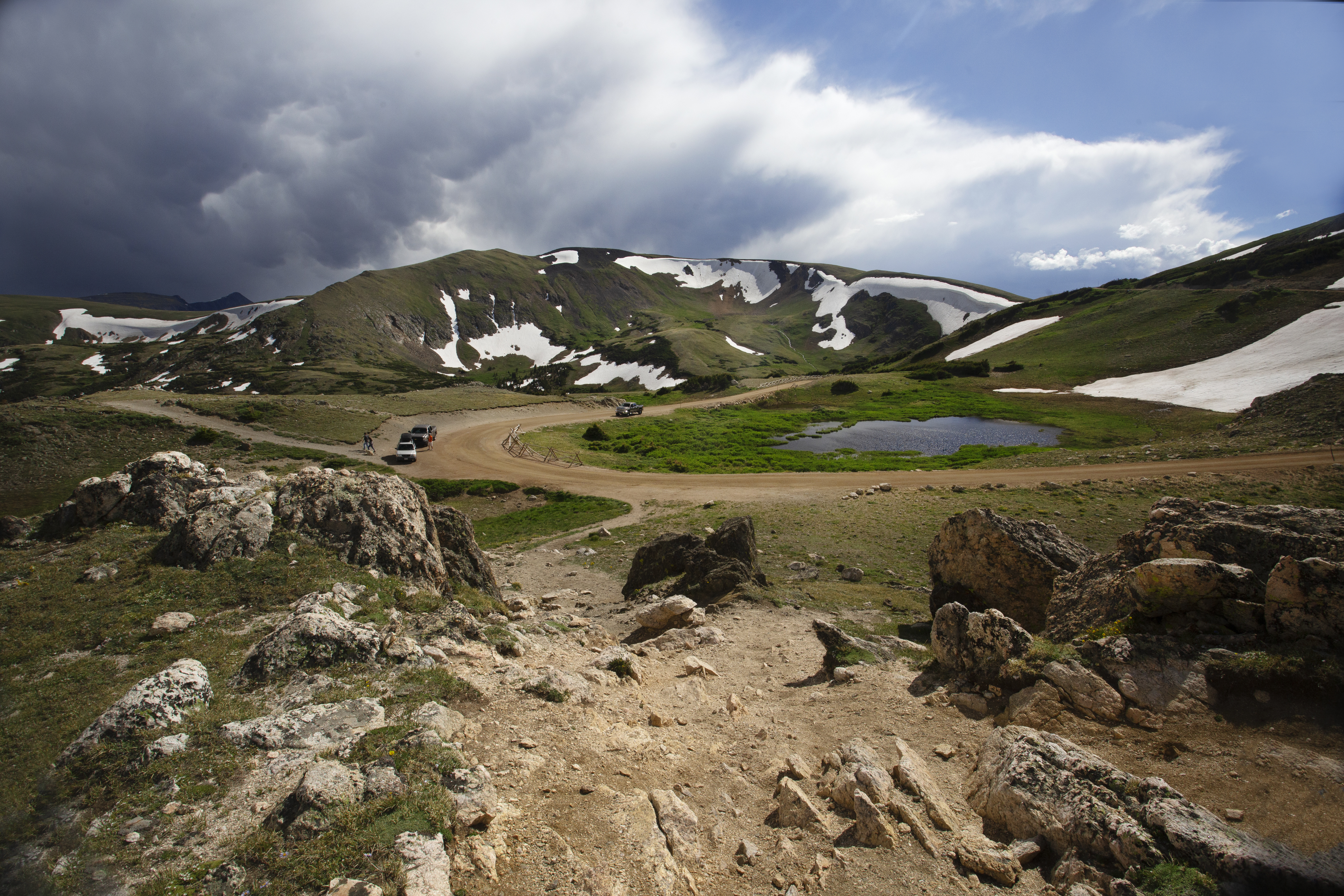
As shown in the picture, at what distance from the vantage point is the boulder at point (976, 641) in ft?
26.6

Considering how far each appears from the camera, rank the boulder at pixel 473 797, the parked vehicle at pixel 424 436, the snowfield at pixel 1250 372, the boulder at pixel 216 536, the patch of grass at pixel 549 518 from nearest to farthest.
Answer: the boulder at pixel 473 797 → the boulder at pixel 216 536 → the patch of grass at pixel 549 518 → the parked vehicle at pixel 424 436 → the snowfield at pixel 1250 372

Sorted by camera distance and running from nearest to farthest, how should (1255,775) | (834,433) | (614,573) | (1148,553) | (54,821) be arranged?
(54,821)
(1255,775)
(1148,553)
(614,573)
(834,433)

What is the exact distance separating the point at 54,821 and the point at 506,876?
4079mm

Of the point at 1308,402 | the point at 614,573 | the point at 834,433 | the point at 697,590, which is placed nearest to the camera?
the point at 697,590

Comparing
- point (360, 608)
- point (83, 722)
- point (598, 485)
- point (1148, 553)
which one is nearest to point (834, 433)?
point (598, 485)

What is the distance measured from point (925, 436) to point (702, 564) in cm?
4570

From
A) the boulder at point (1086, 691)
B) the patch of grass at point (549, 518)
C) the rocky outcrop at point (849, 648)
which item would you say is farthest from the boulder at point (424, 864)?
the patch of grass at point (549, 518)

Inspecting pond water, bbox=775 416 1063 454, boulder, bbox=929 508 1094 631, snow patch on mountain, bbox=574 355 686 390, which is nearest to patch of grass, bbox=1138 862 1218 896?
boulder, bbox=929 508 1094 631

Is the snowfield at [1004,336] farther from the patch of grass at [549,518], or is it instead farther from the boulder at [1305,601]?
the boulder at [1305,601]

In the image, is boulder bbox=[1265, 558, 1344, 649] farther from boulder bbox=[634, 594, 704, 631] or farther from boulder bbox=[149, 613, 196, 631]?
boulder bbox=[149, 613, 196, 631]

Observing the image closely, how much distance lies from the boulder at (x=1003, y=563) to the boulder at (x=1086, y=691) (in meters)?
4.56

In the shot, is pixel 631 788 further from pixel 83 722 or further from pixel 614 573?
pixel 614 573

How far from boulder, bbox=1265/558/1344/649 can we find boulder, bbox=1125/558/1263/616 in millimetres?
444

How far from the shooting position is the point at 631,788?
6398 mm
